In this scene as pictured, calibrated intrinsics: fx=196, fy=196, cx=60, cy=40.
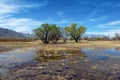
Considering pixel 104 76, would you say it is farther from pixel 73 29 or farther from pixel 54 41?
pixel 73 29

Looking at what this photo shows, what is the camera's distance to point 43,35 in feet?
249

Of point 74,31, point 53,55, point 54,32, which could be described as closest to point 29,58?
point 53,55

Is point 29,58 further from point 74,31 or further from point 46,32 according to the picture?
point 74,31

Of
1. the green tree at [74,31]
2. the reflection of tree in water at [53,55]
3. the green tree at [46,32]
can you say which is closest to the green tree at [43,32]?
the green tree at [46,32]

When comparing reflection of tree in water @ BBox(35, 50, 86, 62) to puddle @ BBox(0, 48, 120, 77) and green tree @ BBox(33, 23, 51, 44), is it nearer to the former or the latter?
puddle @ BBox(0, 48, 120, 77)

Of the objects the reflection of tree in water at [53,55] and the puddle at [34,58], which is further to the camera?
the reflection of tree in water at [53,55]

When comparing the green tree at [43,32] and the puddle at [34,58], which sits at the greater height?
the green tree at [43,32]

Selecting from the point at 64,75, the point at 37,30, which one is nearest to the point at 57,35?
the point at 37,30

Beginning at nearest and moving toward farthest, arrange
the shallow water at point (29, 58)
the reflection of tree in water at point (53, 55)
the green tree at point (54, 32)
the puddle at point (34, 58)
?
the shallow water at point (29, 58) < the puddle at point (34, 58) < the reflection of tree in water at point (53, 55) < the green tree at point (54, 32)

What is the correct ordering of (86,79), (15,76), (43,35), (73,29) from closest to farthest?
(86,79)
(15,76)
(43,35)
(73,29)

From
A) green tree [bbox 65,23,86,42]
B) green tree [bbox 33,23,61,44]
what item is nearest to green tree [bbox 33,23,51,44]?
green tree [bbox 33,23,61,44]

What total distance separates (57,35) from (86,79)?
65191 mm

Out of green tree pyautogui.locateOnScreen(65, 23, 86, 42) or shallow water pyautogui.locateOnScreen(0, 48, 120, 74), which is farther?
green tree pyautogui.locateOnScreen(65, 23, 86, 42)

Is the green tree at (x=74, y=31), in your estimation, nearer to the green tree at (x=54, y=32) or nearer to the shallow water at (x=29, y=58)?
the green tree at (x=54, y=32)
